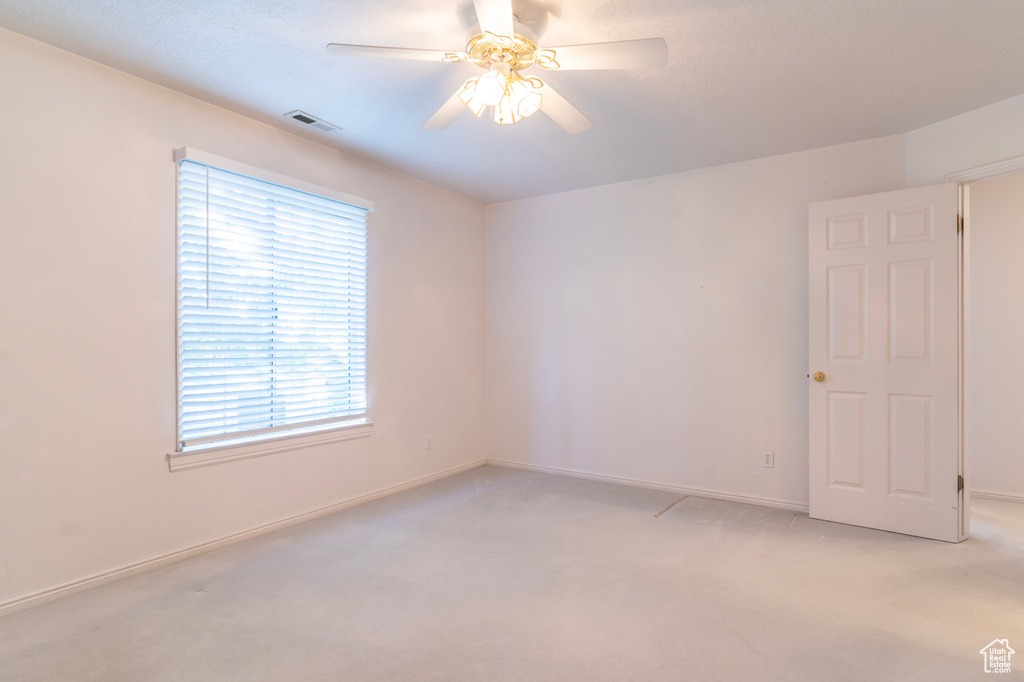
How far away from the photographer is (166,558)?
281cm

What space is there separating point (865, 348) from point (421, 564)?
10.00ft

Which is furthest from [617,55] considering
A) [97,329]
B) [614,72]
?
[97,329]

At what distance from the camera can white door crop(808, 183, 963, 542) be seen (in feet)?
10.3

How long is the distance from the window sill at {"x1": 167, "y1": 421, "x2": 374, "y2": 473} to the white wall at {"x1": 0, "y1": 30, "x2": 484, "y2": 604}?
0.06 metres

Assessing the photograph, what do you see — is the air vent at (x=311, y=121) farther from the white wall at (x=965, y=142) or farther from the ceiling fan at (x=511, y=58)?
the white wall at (x=965, y=142)

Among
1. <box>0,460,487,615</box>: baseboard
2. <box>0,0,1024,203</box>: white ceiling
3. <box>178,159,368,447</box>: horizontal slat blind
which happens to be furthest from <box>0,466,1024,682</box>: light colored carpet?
<box>0,0,1024,203</box>: white ceiling

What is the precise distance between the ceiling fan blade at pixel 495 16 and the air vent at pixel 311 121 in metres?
1.64

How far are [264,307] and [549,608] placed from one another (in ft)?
8.00

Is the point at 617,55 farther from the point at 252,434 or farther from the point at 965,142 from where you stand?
the point at 252,434

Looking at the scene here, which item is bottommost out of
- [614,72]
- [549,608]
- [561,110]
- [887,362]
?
[549,608]

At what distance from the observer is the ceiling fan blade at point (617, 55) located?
6.34 ft

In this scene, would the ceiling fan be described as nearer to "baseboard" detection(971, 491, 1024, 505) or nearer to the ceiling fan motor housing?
the ceiling fan motor housing

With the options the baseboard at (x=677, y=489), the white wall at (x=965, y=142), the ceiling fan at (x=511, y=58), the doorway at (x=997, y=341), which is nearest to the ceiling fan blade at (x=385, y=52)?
the ceiling fan at (x=511, y=58)

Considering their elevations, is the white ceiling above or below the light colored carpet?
above
